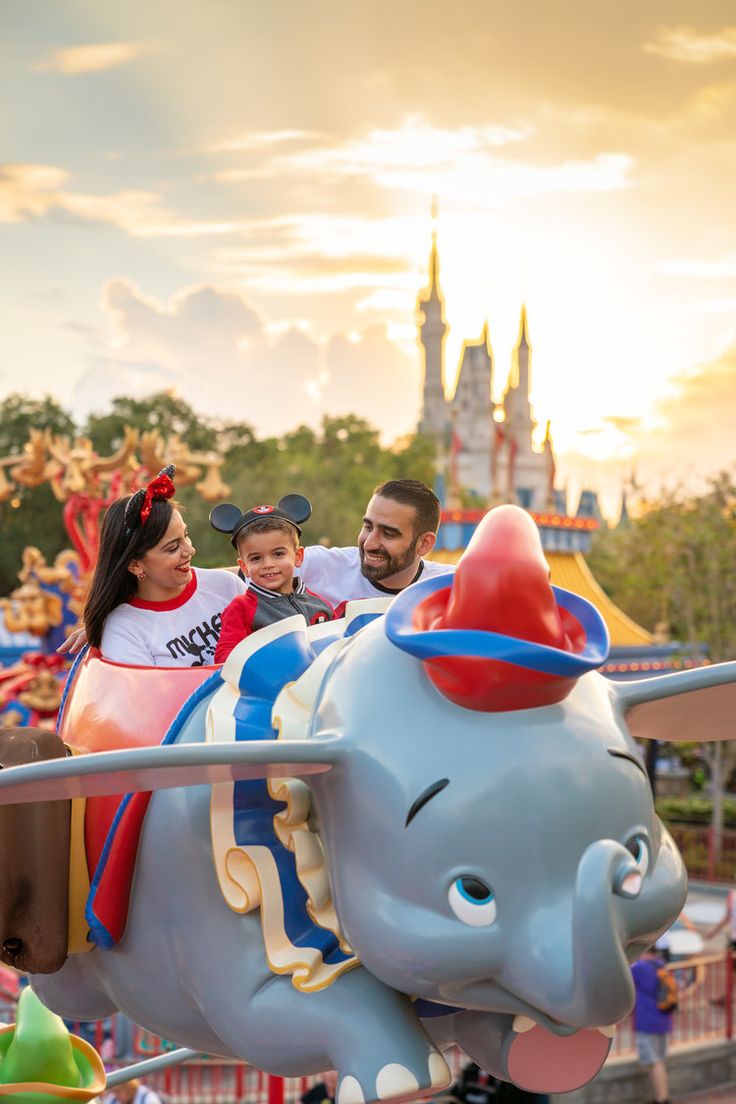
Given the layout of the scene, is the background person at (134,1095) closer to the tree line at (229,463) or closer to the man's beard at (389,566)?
the man's beard at (389,566)

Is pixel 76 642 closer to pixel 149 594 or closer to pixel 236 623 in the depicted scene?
pixel 149 594

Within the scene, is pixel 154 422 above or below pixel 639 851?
above

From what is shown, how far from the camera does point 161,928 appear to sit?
8.94 feet

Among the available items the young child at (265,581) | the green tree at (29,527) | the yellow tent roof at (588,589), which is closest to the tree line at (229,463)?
the green tree at (29,527)

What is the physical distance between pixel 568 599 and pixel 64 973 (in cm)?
160

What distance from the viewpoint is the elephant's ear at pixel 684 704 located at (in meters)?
2.51

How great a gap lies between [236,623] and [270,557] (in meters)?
0.17

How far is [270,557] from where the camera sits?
3047 mm

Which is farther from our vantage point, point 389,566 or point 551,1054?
point 389,566

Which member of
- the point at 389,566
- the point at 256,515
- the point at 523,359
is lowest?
the point at 389,566

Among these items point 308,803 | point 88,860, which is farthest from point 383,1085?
point 88,860

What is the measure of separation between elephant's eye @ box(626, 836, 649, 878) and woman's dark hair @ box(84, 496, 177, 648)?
141 centimetres

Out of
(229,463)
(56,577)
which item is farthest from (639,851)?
(229,463)

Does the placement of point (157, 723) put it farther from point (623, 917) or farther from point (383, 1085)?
point (623, 917)
